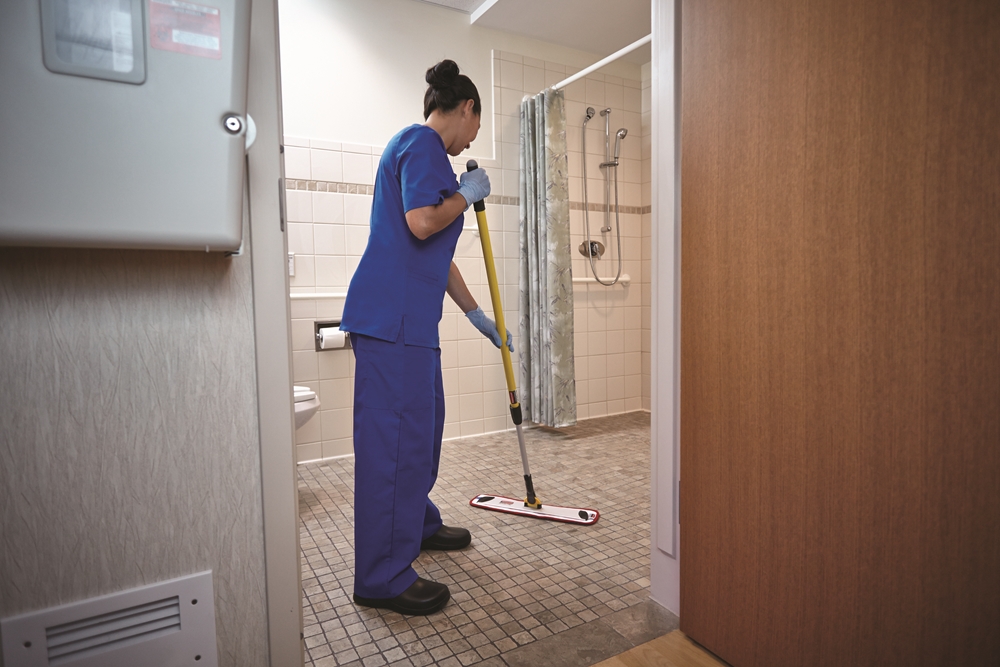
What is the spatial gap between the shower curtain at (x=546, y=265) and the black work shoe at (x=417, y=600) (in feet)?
5.29

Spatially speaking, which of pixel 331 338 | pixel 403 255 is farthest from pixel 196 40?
pixel 331 338

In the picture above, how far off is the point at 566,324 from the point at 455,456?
0.90m

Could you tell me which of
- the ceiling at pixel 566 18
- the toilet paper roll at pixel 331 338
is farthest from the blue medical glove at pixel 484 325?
the ceiling at pixel 566 18

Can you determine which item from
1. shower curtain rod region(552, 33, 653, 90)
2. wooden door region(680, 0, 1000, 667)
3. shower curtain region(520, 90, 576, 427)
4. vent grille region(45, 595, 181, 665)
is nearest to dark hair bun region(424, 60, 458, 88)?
wooden door region(680, 0, 1000, 667)

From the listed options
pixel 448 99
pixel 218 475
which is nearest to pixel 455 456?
pixel 448 99

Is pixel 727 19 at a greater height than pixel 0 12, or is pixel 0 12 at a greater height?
pixel 727 19

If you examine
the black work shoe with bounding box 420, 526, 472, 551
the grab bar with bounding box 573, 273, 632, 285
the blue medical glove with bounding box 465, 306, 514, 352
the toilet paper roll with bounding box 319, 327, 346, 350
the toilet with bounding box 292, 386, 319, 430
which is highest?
the grab bar with bounding box 573, 273, 632, 285

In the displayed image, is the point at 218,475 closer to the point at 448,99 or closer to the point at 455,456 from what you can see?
the point at 448,99

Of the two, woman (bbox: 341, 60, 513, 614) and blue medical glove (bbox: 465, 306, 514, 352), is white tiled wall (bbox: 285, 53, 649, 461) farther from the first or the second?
woman (bbox: 341, 60, 513, 614)

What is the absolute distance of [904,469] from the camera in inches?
32.4

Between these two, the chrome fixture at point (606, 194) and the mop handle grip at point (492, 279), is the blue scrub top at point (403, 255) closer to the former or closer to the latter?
the mop handle grip at point (492, 279)

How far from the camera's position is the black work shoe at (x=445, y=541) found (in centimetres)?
168

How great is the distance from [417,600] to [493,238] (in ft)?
6.78

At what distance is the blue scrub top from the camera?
1313 mm
